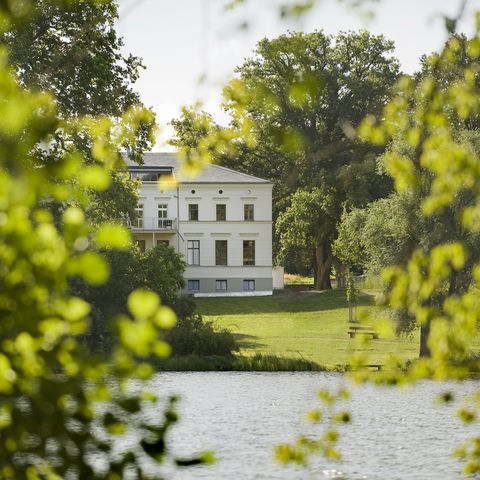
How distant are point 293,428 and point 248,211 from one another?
157 feet

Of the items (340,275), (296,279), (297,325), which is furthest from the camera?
(296,279)

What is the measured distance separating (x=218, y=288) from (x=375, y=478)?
56.0m

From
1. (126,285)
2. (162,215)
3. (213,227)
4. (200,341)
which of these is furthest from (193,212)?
(200,341)

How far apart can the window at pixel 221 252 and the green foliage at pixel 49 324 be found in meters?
73.3

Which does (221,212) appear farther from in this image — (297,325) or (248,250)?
(297,325)

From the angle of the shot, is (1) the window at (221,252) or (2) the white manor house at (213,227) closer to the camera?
(2) the white manor house at (213,227)

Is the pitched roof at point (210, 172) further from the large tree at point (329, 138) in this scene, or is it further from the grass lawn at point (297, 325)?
the grass lawn at point (297, 325)

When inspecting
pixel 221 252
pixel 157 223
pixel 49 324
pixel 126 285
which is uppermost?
pixel 157 223

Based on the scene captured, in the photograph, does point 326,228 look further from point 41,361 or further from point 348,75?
point 41,361

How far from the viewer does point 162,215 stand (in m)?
77.0

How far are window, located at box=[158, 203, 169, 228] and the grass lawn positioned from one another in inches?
238

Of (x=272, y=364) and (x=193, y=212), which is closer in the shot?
(x=272, y=364)

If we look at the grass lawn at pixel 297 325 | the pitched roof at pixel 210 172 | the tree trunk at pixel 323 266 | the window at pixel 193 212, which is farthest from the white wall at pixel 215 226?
the grass lawn at pixel 297 325

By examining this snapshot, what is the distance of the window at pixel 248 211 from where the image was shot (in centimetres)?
7653
